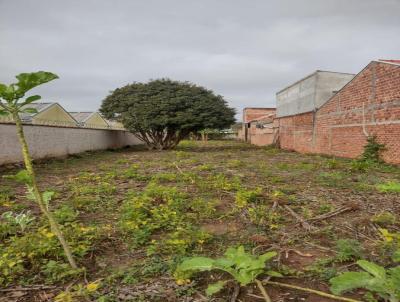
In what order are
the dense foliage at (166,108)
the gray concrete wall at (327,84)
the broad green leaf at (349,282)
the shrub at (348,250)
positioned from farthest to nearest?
the dense foliage at (166,108) → the gray concrete wall at (327,84) → the shrub at (348,250) → the broad green leaf at (349,282)

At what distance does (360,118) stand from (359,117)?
0.30 ft

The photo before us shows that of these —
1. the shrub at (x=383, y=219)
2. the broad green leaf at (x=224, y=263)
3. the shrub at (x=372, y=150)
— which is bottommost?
the shrub at (x=383, y=219)

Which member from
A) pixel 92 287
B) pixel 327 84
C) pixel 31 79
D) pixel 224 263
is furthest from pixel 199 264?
pixel 327 84

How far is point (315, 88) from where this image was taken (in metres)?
16.1

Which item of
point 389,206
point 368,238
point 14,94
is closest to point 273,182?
point 389,206

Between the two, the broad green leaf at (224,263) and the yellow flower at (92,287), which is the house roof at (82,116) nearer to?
the yellow flower at (92,287)

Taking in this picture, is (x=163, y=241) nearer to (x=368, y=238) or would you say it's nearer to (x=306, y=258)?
(x=306, y=258)

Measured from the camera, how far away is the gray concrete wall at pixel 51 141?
33.2ft

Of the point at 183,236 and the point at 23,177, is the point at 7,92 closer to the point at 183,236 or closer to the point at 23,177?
the point at 23,177

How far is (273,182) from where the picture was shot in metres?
6.91

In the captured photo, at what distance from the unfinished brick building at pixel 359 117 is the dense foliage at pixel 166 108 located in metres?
5.44

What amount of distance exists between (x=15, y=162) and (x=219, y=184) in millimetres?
7941

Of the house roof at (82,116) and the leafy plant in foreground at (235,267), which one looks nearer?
the leafy plant in foreground at (235,267)

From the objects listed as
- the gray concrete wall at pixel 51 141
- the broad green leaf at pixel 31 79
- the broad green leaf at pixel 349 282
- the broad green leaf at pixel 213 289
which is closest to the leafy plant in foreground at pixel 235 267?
the broad green leaf at pixel 213 289
